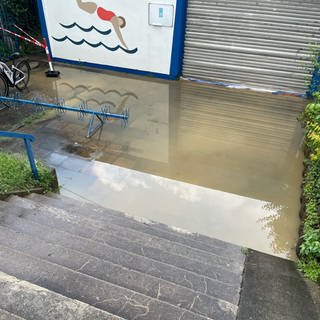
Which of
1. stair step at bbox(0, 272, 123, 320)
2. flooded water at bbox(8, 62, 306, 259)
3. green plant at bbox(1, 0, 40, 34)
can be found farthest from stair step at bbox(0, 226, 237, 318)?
green plant at bbox(1, 0, 40, 34)

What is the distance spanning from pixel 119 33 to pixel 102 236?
7390 millimetres

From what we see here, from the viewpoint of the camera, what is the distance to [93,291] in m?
2.37

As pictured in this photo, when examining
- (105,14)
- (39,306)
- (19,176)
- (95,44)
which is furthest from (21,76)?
(39,306)

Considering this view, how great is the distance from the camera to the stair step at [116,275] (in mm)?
2564

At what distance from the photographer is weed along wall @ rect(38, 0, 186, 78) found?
28.6 ft

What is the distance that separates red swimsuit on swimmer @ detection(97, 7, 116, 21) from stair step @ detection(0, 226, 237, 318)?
7716mm

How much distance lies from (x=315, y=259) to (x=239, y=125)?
13.8ft

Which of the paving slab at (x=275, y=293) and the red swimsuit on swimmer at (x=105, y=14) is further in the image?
the red swimsuit on swimmer at (x=105, y=14)

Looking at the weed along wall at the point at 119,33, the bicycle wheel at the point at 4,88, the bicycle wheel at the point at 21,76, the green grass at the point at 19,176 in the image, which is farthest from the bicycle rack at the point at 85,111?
the weed along wall at the point at 119,33

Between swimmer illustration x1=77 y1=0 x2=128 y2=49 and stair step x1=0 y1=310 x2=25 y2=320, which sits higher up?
swimmer illustration x1=77 y1=0 x2=128 y2=49

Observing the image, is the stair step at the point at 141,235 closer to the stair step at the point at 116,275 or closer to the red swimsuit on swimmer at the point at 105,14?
the stair step at the point at 116,275

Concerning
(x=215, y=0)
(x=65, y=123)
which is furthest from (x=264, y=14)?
(x=65, y=123)

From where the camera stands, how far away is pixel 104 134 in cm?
675

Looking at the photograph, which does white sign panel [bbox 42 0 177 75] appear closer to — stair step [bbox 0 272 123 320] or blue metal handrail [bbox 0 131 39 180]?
blue metal handrail [bbox 0 131 39 180]
